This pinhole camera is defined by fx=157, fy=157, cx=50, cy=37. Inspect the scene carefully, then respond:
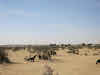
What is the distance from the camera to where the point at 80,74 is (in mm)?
15836

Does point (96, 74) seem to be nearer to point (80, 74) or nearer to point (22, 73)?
point (80, 74)

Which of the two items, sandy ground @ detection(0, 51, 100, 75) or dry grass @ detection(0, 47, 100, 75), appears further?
sandy ground @ detection(0, 51, 100, 75)

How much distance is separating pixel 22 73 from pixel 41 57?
12645mm

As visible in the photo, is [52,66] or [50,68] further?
[52,66]

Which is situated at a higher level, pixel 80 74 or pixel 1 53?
pixel 1 53

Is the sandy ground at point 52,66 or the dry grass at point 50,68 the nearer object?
the dry grass at point 50,68

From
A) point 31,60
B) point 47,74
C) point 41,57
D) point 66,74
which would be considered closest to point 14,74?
point 47,74

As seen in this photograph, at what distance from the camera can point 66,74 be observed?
50.7 feet

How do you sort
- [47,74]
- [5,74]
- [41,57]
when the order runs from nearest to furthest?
[47,74]
[5,74]
[41,57]

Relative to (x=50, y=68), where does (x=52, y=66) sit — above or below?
below

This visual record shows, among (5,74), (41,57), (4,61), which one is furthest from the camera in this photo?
(41,57)

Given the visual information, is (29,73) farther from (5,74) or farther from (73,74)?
(73,74)

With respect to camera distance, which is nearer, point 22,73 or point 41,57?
point 22,73

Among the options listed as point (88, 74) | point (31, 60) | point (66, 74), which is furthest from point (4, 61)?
point (88, 74)
